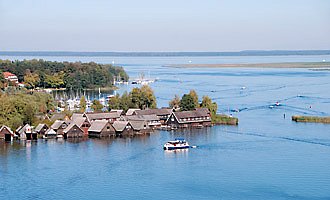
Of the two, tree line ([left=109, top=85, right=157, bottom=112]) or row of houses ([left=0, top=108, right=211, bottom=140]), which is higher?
tree line ([left=109, top=85, right=157, bottom=112])

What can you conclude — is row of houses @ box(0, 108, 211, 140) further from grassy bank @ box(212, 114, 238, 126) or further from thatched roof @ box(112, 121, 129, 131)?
grassy bank @ box(212, 114, 238, 126)

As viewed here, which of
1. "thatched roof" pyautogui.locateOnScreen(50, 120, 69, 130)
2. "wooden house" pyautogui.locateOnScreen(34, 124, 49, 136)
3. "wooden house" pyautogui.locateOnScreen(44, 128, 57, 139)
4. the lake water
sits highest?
"thatched roof" pyautogui.locateOnScreen(50, 120, 69, 130)

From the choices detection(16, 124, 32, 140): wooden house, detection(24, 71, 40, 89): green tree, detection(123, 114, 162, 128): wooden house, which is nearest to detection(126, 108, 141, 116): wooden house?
detection(123, 114, 162, 128): wooden house

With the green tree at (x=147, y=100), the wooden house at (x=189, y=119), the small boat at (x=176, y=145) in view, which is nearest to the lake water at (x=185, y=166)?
the small boat at (x=176, y=145)

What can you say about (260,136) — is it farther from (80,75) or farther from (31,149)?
(80,75)

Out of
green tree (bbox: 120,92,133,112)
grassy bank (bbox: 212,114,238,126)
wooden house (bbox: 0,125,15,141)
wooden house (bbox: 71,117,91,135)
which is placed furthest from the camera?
green tree (bbox: 120,92,133,112)

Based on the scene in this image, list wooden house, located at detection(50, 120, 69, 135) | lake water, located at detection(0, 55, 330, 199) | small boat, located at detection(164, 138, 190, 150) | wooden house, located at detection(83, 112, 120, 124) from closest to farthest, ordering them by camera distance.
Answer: lake water, located at detection(0, 55, 330, 199)
small boat, located at detection(164, 138, 190, 150)
wooden house, located at detection(50, 120, 69, 135)
wooden house, located at detection(83, 112, 120, 124)

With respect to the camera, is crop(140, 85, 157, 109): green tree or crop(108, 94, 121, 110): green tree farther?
crop(140, 85, 157, 109): green tree
